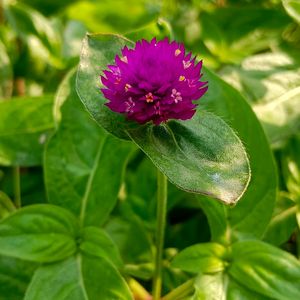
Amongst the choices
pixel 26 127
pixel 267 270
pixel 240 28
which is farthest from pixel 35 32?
pixel 267 270

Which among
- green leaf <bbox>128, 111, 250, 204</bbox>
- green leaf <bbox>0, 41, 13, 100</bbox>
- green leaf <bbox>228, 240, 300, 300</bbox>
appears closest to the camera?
green leaf <bbox>128, 111, 250, 204</bbox>

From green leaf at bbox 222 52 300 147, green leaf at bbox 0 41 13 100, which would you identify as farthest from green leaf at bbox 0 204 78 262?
green leaf at bbox 0 41 13 100

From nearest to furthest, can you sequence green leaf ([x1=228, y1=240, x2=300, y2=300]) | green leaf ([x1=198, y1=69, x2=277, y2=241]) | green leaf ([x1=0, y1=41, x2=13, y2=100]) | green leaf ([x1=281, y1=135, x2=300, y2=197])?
green leaf ([x1=228, y1=240, x2=300, y2=300])
green leaf ([x1=198, y1=69, x2=277, y2=241])
green leaf ([x1=281, y1=135, x2=300, y2=197])
green leaf ([x1=0, y1=41, x2=13, y2=100])

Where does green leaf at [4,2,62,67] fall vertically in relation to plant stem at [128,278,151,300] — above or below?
above

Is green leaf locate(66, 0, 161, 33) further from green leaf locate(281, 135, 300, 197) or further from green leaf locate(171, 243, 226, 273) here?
green leaf locate(171, 243, 226, 273)

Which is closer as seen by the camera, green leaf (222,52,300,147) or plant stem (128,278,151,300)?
plant stem (128,278,151,300)

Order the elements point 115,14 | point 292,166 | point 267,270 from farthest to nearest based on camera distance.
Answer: point 115,14
point 292,166
point 267,270

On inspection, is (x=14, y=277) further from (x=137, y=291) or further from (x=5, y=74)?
(x=5, y=74)
